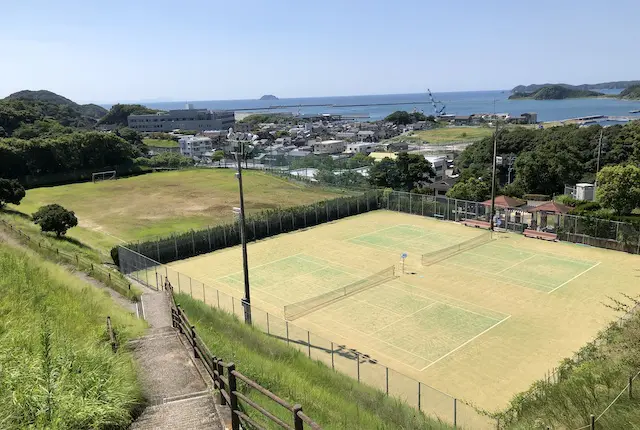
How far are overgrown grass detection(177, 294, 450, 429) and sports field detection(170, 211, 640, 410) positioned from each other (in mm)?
3663

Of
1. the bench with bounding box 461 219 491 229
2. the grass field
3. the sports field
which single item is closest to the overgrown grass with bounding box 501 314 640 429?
the sports field

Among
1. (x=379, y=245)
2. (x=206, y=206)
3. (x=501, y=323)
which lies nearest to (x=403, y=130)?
(x=206, y=206)

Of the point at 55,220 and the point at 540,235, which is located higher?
the point at 55,220

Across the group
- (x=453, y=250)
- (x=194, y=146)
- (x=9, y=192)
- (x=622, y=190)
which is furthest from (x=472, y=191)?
(x=194, y=146)

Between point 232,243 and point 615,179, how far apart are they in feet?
83.7

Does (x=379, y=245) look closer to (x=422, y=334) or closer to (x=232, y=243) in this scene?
(x=232, y=243)

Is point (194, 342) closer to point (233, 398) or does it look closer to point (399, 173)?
point (233, 398)

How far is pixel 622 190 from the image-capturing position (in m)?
33.4

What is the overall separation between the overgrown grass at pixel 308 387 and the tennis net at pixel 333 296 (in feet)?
16.5

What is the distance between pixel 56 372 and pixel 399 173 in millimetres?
46379

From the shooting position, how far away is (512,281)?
949 inches

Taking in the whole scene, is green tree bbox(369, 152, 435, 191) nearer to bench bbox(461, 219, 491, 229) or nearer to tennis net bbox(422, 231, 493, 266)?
bench bbox(461, 219, 491, 229)

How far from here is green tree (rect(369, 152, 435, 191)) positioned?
2024 inches

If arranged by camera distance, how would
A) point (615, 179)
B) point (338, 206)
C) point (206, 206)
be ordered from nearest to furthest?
point (615, 179) < point (338, 206) < point (206, 206)
